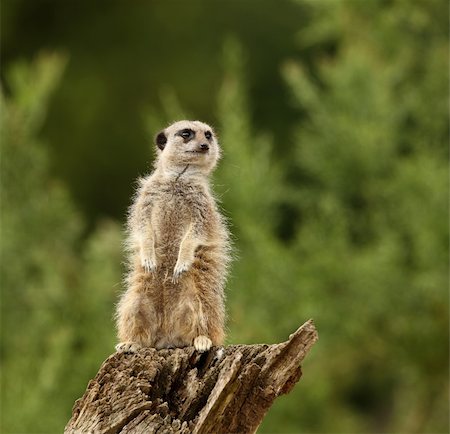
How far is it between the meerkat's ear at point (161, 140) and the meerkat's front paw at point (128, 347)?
145cm

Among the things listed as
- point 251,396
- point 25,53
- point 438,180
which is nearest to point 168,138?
point 251,396

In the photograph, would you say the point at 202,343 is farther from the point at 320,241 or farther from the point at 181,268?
the point at 320,241

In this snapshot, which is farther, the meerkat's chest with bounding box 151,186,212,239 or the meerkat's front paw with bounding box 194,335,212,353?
the meerkat's chest with bounding box 151,186,212,239

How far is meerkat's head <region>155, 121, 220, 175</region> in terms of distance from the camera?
6.93 m

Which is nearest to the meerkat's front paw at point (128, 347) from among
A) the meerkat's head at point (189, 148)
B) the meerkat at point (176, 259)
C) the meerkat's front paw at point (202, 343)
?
the meerkat at point (176, 259)

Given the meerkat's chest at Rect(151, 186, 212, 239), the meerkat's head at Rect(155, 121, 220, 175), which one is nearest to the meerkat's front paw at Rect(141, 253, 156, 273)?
the meerkat's chest at Rect(151, 186, 212, 239)

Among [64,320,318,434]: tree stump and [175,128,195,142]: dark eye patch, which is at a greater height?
[175,128,195,142]: dark eye patch

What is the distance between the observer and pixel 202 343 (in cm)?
599

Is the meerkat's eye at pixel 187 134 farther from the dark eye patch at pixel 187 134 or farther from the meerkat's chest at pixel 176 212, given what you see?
the meerkat's chest at pixel 176 212

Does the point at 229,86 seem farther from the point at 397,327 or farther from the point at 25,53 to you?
the point at 25,53

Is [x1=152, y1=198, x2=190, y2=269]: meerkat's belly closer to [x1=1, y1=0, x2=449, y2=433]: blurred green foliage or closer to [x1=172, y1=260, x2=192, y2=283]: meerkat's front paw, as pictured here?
[x1=172, y1=260, x2=192, y2=283]: meerkat's front paw

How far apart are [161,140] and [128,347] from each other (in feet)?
5.16

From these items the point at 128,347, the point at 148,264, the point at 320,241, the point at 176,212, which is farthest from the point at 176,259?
the point at 320,241

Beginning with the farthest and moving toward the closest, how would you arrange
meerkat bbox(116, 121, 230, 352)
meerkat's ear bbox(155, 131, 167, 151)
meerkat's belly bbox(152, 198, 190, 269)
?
meerkat's ear bbox(155, 131, 167, 151)
meerkat's belly bbox(152, 198, 190, 269)
meerkat bbox(116, 121, 230, 352)
